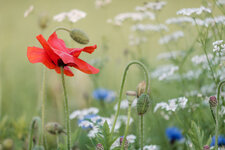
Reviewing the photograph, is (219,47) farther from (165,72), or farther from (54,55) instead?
(165,72)

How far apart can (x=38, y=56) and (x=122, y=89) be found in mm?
283

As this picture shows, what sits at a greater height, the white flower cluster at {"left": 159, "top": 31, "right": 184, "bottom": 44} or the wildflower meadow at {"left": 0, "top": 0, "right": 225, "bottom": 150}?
the white flower cluster at {"left": 159, "top": 31, "right": 184, "bottom": 44}

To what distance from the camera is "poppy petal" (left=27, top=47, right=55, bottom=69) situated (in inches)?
38.7

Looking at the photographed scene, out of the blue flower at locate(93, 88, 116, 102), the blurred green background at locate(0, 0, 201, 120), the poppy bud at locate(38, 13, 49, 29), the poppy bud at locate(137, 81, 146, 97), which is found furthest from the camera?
the blurred green background at locate(0, 0, 201, 120)

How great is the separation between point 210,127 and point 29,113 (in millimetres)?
1264

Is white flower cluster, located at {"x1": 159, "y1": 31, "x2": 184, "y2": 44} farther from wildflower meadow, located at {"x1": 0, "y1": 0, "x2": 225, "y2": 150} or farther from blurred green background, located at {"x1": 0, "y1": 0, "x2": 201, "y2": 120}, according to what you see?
blurred green background, located at {"x1": 0, "y1": 0, "x2": 201, "y2": 120}

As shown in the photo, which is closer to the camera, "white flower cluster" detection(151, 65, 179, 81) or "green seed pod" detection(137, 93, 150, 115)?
"green seed pod" detection(137, 93, 150, 115)

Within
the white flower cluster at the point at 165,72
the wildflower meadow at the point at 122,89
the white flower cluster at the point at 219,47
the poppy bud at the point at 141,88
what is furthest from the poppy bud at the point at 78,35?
the white flower cluster at the point at 165,72

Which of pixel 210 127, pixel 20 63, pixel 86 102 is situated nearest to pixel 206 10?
pixel 210 127

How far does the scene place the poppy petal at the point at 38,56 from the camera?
38.7 inches

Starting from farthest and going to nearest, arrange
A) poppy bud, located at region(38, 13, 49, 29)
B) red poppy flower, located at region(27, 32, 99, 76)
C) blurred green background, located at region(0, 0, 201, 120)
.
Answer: blurred green background, located at region(0, 0, 201, 120), poppy bud, located at region(38, 13, 49, 29), red poppy flower, located at region(27, 32, 99, 76)

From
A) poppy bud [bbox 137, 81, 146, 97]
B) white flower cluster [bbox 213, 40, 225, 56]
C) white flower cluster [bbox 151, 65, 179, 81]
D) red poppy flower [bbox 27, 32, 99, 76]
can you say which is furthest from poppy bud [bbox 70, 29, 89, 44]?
white flower cluster [bbox 151, 65, 179, 81]

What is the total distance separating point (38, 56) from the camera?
3.27 ft

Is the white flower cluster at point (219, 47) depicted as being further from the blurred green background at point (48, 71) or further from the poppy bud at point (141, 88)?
the blurred green background at point (48, 71)
